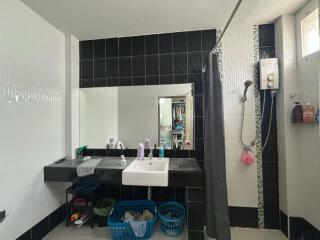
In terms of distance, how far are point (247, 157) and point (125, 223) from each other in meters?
1.55

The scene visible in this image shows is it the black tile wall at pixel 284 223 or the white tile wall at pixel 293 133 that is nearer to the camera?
the white tile wall at pixel 293 133

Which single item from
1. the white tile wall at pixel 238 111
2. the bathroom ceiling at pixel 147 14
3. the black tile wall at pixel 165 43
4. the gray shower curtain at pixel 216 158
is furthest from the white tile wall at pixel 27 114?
the white tile wall at pixel 238 111

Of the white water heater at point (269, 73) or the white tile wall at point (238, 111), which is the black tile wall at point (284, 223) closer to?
the white tile wall at point (238, 111)

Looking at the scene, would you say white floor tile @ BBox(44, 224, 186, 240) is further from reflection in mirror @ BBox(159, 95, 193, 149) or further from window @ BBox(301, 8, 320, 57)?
window @ BBox(301, 8, 320, 57)

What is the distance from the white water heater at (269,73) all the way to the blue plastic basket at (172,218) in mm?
1743

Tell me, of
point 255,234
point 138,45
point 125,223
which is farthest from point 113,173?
point 255,234

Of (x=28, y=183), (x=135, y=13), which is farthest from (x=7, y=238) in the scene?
(x=135, y=13)

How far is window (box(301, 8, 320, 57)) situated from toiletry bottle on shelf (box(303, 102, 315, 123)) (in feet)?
1.68

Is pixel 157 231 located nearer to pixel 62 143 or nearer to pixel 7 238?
Answer: pixel 7 238

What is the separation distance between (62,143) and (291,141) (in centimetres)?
269

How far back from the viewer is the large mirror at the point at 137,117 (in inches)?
91.4

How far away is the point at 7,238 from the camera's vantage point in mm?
1568

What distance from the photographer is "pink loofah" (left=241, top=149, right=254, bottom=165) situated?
215 centimetres

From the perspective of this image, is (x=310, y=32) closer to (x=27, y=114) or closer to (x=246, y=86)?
(x=246, y=86)
